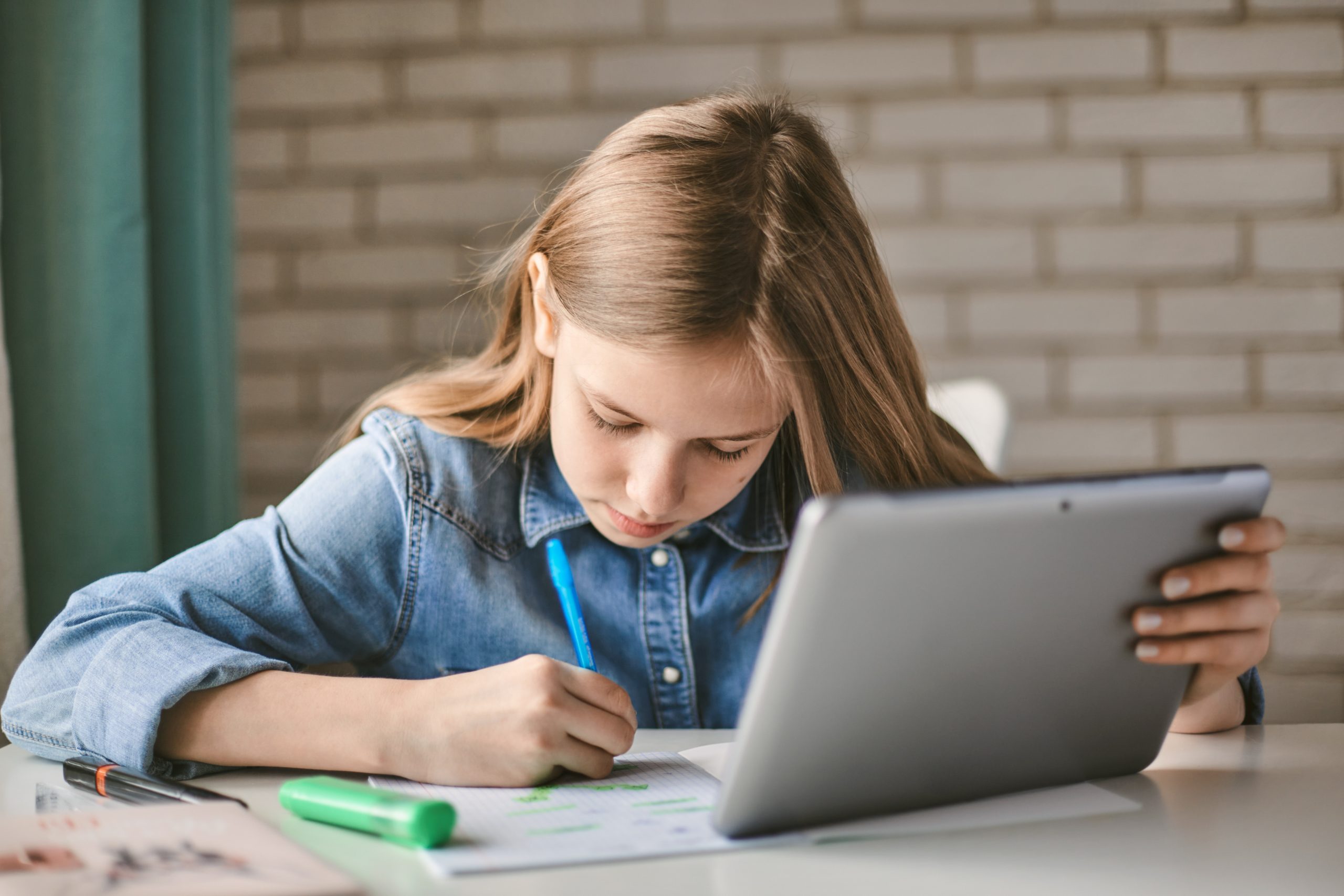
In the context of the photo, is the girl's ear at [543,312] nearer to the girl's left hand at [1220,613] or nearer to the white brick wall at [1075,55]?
the girl's left hand at [1220,613]

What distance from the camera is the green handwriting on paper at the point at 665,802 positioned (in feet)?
2.13

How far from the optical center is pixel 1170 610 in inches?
25.2

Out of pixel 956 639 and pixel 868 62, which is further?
pixel 868 62

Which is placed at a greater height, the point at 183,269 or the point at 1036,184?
the point at 1036,184

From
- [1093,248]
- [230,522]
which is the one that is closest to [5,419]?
[230,522]

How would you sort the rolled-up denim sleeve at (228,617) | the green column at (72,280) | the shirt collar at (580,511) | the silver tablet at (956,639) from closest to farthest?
the silver tablet at (956,639), the rolled-up denim sleeve at (228,617), the shirt collar at (580,511), the green column at (72,280)

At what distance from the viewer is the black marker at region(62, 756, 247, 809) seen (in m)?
0.65

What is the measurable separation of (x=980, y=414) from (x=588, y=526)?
0.71m

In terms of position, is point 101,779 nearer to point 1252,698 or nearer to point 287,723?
point 287,723

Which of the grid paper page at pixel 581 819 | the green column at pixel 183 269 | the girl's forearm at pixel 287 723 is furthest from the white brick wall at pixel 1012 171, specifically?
the grid paper page at pixel 581 819

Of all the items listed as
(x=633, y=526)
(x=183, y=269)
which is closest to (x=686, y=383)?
(x=633, y=526)

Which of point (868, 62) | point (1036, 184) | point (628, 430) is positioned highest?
point (868, 62)

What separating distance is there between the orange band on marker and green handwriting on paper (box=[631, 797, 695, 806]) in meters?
0.32

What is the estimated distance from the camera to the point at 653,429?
0.84m
